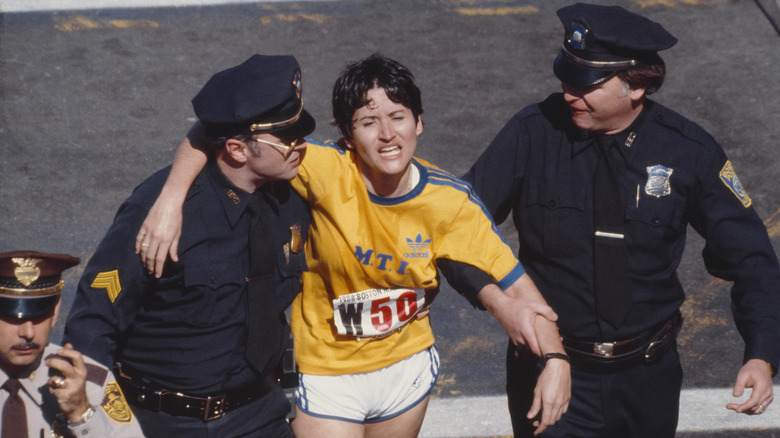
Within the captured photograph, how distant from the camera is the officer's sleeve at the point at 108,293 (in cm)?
403

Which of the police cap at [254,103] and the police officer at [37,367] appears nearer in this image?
the police officer at [37,367]

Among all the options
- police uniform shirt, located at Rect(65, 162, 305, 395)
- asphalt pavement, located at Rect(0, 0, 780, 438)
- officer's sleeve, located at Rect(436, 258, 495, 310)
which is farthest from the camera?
asphalt pavement, located at Rect(0, 0, 780, 438)

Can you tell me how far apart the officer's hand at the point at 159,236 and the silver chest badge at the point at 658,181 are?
2.22 metres

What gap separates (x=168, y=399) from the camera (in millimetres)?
4395

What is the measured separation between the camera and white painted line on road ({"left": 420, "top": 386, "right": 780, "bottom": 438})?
20.5 ft

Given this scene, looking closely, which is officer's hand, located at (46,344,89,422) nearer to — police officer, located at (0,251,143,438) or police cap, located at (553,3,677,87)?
police officer, located at (0,251,143,438)

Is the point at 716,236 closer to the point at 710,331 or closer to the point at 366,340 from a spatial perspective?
the point at 366,340

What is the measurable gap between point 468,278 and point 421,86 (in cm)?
609

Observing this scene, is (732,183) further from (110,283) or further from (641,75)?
(110,283)

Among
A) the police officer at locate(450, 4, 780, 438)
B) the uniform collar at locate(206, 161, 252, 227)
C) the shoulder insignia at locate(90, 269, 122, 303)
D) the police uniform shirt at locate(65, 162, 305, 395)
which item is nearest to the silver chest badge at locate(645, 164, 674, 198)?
the police officer at locate(450, 4, 780, 438)

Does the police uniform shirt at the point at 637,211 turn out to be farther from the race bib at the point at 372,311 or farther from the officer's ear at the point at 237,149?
the officer's ear at the point at 237,149

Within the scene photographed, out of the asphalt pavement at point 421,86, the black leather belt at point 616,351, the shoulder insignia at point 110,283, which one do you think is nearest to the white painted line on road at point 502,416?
the asphalt pavement at point 421,86

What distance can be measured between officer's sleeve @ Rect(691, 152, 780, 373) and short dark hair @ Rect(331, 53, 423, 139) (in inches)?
59.9

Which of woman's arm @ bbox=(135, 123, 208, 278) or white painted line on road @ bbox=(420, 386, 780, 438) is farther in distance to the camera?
white painted line on road @ bbox=(420, 386, 780, 438)
